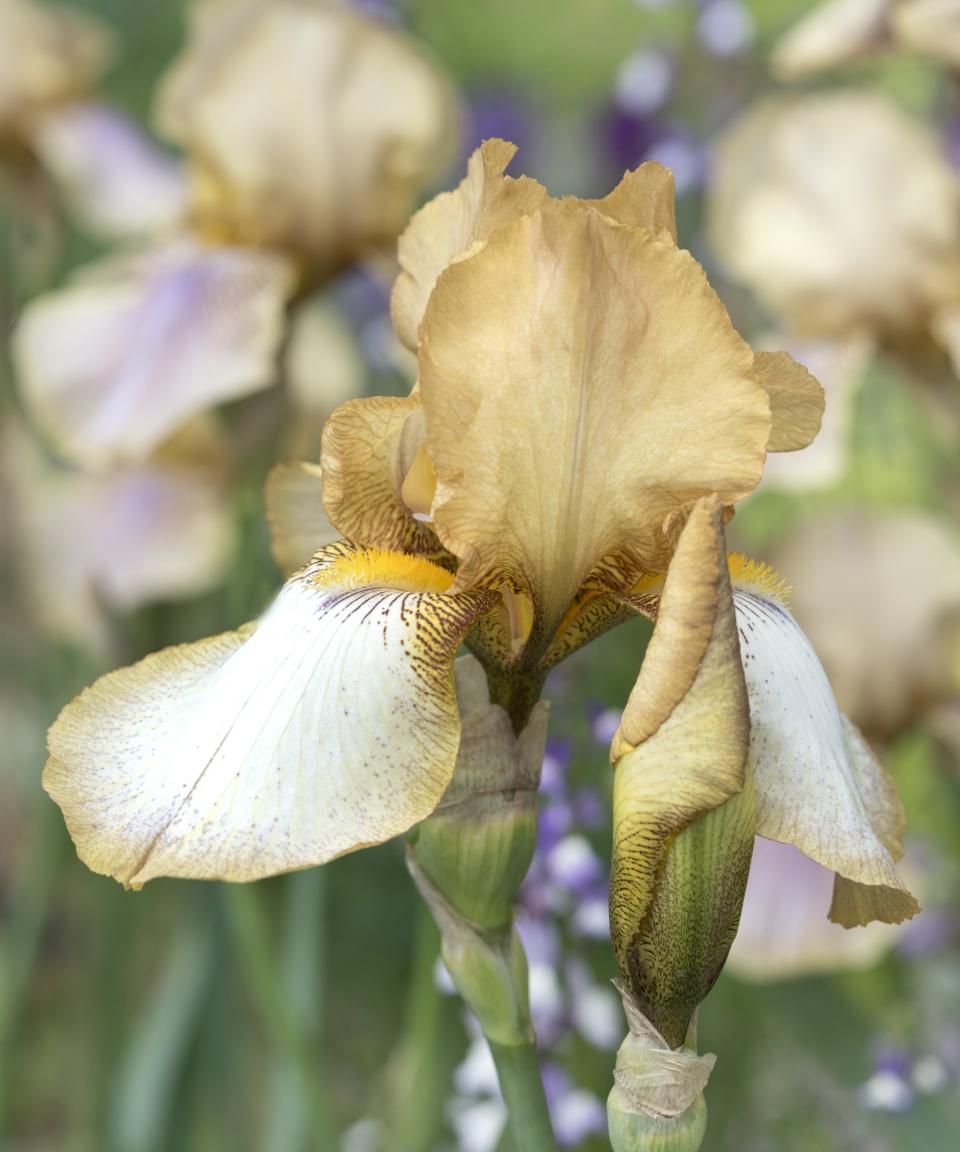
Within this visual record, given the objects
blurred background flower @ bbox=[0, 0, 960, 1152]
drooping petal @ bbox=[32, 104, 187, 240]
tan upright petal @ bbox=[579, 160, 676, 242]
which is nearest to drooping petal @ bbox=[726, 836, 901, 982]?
blurred background flower @ bbox=[0, 0, 960, 1152]

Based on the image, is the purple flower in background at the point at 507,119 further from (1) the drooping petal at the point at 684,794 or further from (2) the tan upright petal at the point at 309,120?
(1) the drooping petal at the point at 684,794

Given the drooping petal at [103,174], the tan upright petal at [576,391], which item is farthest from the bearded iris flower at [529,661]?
the drooping petal at [103,174]

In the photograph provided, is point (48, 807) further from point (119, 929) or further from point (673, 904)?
point (673, 904)

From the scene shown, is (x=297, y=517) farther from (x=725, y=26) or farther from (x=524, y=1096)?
(x=725, y=26)

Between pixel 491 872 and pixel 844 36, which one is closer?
pixel 491 872

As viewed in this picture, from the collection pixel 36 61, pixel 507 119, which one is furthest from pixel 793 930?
pixel 507 119

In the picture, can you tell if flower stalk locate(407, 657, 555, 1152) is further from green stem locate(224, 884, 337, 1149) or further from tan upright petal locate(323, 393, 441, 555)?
green stem locate(224, 884, 337, 1149)

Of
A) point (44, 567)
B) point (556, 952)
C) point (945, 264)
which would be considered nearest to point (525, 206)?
point (556, 952)
